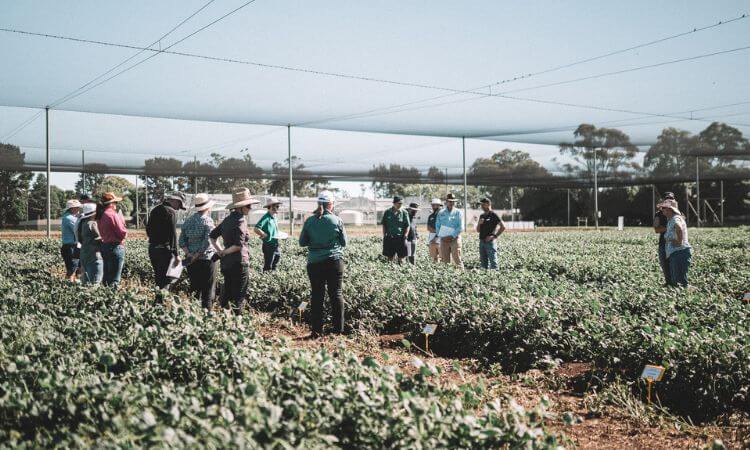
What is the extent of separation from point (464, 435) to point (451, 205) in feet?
31.9

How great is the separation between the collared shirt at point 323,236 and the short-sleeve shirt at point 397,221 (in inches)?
195

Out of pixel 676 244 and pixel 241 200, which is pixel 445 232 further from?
pixel 241 200

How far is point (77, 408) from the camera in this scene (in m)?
3.04

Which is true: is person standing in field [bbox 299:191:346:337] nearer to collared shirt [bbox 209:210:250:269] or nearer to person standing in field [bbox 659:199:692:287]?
collared shirt [bbox 209:210:250:269]

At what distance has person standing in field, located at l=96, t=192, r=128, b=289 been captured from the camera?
895 centimetres

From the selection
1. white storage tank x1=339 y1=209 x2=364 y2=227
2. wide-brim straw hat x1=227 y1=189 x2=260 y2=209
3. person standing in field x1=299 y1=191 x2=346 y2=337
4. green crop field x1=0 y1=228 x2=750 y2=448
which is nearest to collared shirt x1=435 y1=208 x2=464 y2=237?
green crop field x1=0 y1=228 x2=750 y2=448

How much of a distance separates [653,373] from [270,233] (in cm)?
783

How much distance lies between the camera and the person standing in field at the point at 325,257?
7508 millimetres

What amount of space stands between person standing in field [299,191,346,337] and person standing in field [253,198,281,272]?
342 cm

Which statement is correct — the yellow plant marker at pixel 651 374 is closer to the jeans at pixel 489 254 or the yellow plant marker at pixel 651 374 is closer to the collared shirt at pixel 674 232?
the collared shirt at pixel 674 232

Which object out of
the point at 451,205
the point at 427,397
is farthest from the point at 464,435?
the point at 451,205

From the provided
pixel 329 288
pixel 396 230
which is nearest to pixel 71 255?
pixel 396 230

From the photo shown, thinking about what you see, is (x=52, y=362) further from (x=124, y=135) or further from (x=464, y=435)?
(x=124, y=135)

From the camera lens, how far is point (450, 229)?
12539 mm
